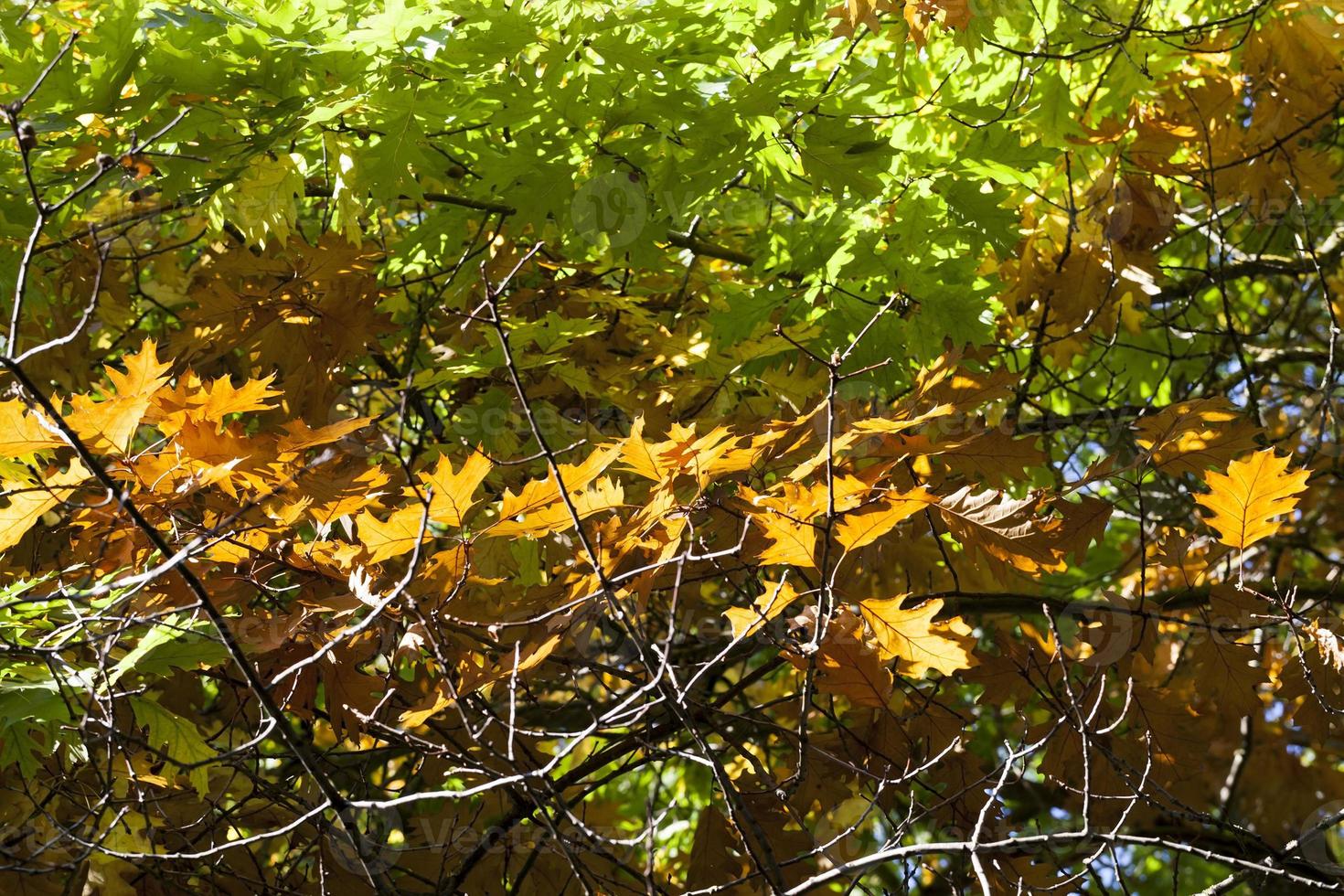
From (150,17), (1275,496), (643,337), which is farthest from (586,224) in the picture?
(1275,496)

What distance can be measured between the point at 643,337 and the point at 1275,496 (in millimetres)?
1772

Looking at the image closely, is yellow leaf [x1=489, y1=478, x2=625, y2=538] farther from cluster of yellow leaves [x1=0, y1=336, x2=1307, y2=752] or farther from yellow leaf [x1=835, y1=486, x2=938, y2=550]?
yellow leaf [x1=835, y1=486, x2=938, y2=550]

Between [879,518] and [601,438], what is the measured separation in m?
0.95

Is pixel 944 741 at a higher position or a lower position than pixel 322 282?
lower

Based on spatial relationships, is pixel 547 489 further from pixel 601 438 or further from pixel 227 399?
pixel 601 438

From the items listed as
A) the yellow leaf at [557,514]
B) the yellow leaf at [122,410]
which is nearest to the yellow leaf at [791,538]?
the yellow leaf at [557,514]

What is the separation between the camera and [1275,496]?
2020 millimetres

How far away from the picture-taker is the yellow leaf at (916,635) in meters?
1.91

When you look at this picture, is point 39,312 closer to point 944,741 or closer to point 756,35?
point 756,35

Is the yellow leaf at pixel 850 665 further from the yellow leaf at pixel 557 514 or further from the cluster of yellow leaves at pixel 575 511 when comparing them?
the yellow leaf at pixel 557 514

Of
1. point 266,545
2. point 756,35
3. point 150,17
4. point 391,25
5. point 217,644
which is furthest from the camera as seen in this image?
point 756,35

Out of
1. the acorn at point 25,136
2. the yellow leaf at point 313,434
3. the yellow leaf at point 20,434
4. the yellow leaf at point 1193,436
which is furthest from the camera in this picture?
the yellow leaf at point 1193,436

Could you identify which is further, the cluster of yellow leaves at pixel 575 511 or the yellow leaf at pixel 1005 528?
the yellow leaf at pixel 1005 528

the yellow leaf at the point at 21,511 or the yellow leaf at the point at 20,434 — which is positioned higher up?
the yellow leaf at the point at 20,434
